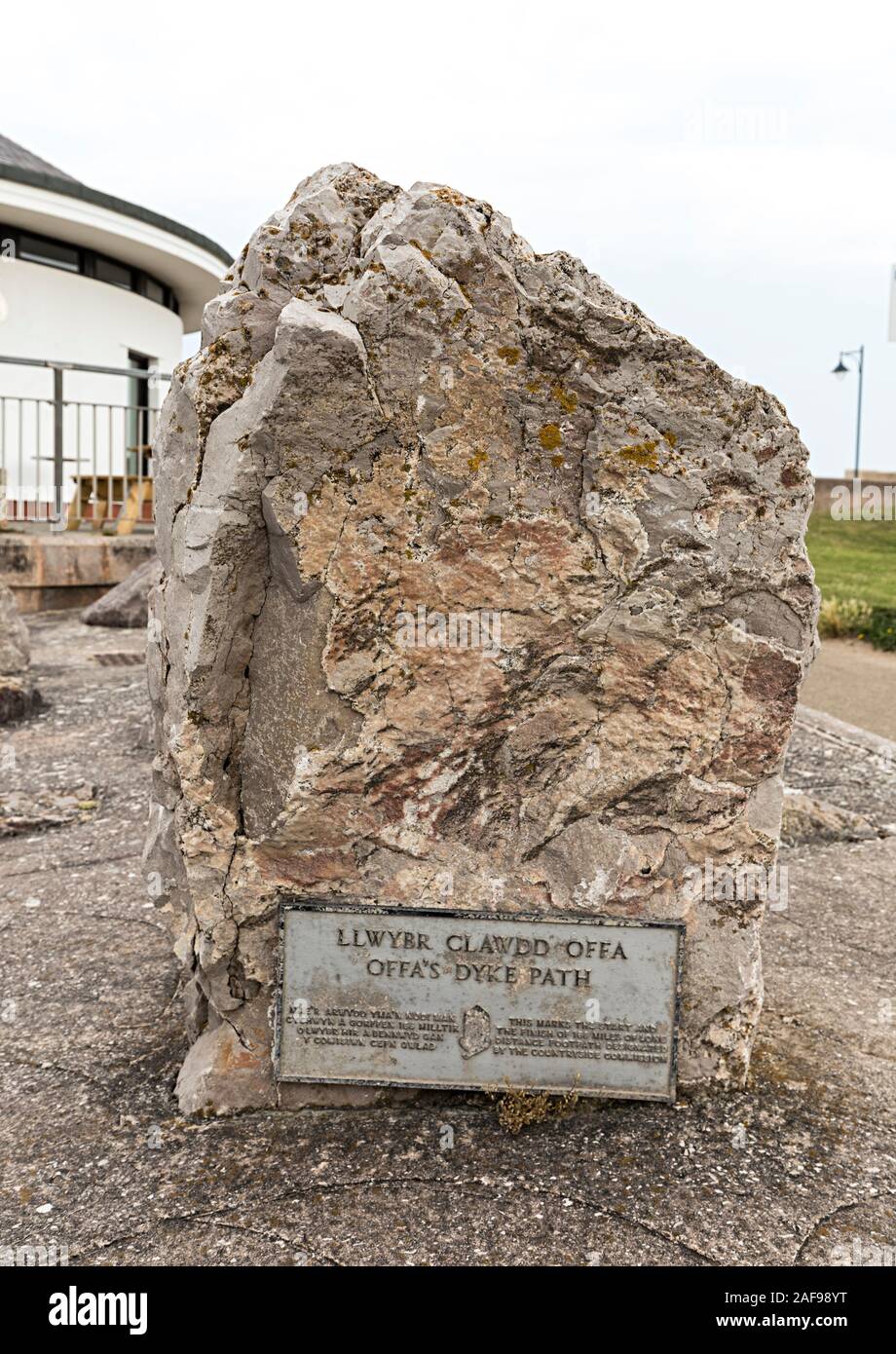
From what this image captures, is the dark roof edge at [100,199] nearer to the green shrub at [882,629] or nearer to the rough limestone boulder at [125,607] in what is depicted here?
the rough limestone boulder at [125,607]

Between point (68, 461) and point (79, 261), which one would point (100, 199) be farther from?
point (68, 461)

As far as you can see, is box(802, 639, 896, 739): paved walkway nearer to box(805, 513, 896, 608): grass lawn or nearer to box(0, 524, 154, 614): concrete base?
box(805, 513, 896, 608): grass lawn

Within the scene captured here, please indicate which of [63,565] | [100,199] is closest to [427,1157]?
[63,565]

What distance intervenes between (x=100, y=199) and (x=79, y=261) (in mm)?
1391

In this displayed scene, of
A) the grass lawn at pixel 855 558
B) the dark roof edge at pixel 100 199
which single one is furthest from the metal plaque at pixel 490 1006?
the dark roof edge at pixel 100 199

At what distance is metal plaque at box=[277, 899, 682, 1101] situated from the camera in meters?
2.63

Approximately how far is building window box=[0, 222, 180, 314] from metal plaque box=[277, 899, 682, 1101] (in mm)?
14551

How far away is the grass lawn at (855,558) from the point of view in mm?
14703

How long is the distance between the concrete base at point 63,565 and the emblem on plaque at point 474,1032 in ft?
29.8

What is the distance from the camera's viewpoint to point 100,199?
14.9m

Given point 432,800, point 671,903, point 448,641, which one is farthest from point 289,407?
point 671,903
